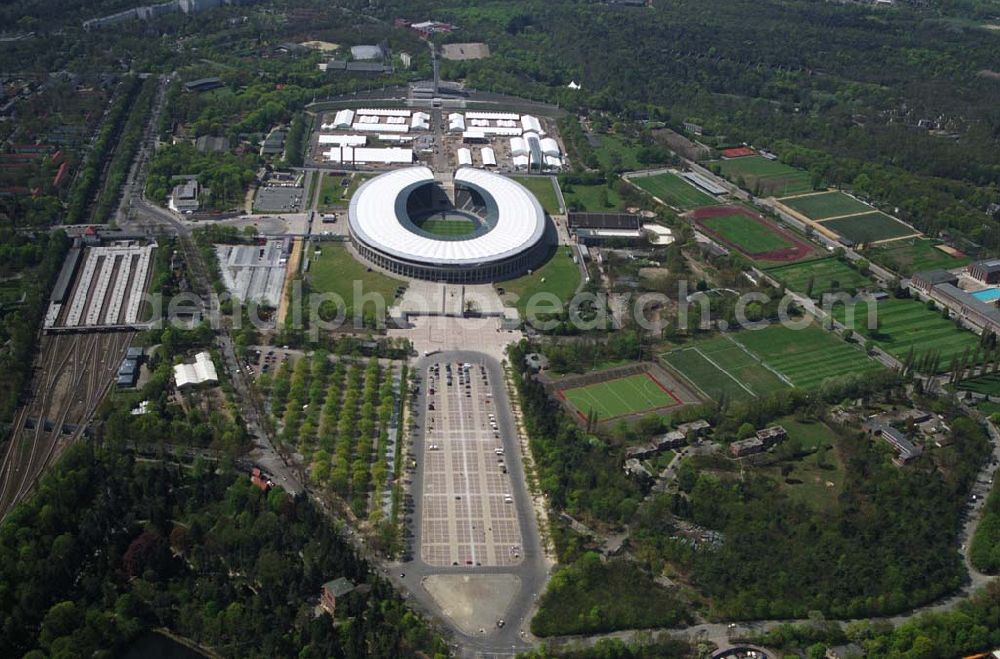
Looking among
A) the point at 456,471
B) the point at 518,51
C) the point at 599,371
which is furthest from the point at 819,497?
the point at 518,51

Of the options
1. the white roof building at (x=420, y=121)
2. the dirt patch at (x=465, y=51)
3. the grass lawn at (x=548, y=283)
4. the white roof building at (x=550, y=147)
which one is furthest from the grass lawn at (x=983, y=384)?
the dirt patch at (x=465, y=51)

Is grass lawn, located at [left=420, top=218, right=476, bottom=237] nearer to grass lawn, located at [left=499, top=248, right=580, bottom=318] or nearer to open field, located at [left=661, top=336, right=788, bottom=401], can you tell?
grass lawn, located at [left=499, top=248, right=580, bottom=318]

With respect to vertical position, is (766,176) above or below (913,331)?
above

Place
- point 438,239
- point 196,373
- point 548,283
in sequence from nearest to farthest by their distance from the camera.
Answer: point 196,373 < point 548,283 < point 438,239

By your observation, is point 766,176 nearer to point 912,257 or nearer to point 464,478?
point 912,257

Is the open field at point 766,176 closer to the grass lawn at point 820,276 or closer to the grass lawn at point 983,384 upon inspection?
the grass lawn at point 820,276

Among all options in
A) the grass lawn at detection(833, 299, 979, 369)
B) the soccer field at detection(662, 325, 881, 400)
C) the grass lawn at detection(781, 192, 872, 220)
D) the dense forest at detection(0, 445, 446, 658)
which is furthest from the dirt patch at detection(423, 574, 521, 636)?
the grass lawn at detection(781, 192, 872, 220)

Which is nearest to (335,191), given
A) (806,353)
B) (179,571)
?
(806,353)

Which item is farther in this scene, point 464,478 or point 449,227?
point 449,227
